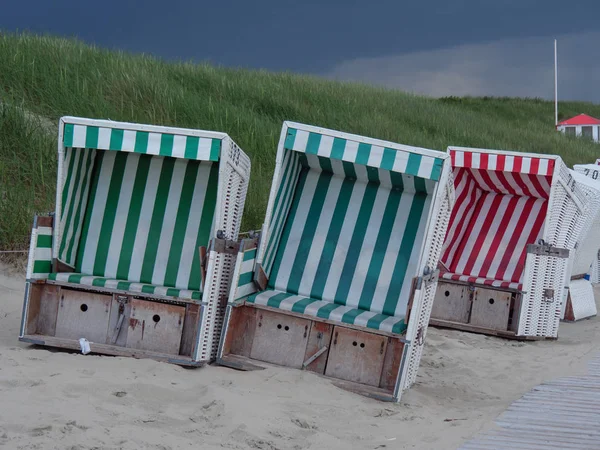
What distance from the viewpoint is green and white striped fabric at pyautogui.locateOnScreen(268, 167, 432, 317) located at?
633cm

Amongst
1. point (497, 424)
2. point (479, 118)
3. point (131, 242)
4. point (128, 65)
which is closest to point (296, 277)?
point (131, 242)

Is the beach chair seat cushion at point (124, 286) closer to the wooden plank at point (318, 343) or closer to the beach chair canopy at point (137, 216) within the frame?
the beach chair canopy at point (137, 216)

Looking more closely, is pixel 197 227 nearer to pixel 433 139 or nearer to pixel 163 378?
pixel 163 378

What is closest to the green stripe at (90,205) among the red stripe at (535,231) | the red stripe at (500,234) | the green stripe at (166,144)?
the green stripe at (166,144)

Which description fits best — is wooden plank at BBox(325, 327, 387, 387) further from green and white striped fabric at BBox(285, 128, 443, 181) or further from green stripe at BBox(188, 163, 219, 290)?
green stripe at BBox(188, 163, 219, 290)

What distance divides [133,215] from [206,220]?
0.63m

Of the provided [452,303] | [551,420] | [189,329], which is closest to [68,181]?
[189,329]

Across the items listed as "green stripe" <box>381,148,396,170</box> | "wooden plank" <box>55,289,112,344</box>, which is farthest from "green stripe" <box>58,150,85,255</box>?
"green stripe" <box>381,148,396,170</box>

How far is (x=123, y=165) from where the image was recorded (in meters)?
6.50

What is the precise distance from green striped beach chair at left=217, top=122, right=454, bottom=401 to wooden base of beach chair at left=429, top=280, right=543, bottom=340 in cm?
227

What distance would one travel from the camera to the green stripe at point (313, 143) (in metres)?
5.69

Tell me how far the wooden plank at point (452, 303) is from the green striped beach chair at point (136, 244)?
3190mm

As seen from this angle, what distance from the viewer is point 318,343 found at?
5.70m

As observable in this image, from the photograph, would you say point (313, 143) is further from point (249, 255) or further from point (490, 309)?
point (490, 309)
